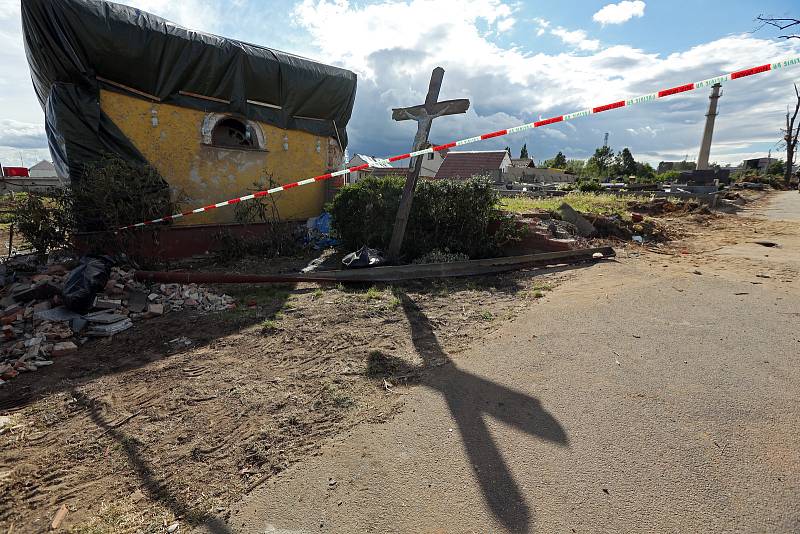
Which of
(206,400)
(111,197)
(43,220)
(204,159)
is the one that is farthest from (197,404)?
(204,159)

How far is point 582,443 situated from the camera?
2.34m

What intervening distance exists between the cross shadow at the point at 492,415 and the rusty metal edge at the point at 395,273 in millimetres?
2161

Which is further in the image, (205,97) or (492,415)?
(205,97)

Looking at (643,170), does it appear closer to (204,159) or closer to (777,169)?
(777,169)

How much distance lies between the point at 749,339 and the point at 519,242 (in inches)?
146

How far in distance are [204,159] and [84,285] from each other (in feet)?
14.4

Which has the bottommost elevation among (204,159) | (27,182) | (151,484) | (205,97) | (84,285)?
(151,484)

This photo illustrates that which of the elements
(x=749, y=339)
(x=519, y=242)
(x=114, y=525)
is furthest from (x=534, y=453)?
(x=519, y=242)

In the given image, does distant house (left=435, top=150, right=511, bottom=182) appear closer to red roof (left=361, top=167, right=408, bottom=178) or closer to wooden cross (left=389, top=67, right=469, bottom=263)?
red roof (left=361, top=167, right=408, bottom=178)

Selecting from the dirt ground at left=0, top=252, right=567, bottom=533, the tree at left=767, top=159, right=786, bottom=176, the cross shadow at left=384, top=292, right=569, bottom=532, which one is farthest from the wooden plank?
the tree at left=767, top=159, right=786, bottom=176

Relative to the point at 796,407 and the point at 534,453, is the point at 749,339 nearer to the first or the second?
the point at 796,407

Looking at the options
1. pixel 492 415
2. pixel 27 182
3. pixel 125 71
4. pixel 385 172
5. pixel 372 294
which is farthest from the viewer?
pixel 385 172

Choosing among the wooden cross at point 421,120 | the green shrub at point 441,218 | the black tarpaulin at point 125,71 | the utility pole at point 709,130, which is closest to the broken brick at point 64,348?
the wooden cross at point 421,120

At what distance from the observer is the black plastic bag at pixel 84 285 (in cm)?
455
